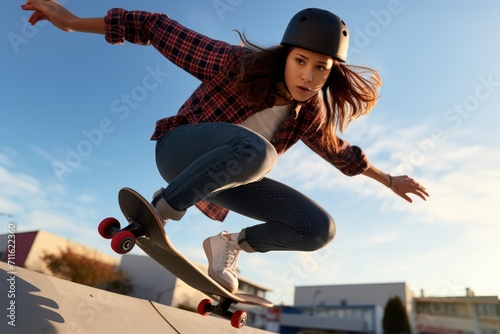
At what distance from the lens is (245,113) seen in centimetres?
241

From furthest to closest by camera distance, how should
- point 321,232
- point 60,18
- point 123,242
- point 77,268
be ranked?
point 77,268 → point 321,232 → point 60,18 → point 123,242

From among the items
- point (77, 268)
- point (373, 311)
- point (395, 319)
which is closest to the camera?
point (77, 268)

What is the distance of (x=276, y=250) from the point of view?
2693mm

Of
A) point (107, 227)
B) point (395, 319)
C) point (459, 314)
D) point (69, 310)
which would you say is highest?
point (459, 314)

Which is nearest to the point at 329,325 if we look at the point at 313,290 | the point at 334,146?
the point at 313,290

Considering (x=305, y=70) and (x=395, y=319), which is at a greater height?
(x=395, y=319)

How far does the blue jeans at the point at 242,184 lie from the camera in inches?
75.0

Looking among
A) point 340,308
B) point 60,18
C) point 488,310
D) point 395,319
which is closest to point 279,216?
point 60,18

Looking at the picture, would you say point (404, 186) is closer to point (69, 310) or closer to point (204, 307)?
point (204, 307)

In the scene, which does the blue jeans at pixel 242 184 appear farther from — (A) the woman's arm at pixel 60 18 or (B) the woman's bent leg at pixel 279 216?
(A) the woman's arm at pixel 60 18

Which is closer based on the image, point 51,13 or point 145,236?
point 145,236

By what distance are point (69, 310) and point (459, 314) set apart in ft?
127

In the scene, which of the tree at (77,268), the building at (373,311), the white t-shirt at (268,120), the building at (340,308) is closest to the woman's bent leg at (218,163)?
the white t-shirt at (268,120)

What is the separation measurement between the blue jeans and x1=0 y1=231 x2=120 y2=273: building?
24434 mm
